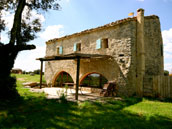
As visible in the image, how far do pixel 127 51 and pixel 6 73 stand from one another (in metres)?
6.81

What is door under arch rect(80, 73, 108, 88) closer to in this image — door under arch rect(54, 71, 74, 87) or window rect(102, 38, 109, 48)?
window rect(102, 38, 109, 48)

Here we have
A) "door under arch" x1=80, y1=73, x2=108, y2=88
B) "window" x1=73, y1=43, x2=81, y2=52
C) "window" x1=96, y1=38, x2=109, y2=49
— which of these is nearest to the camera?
"window" x1=96, y1=38, x2=109, y2=49

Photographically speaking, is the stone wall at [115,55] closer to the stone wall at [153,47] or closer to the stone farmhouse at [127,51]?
the stone farmhouse at [127,51]

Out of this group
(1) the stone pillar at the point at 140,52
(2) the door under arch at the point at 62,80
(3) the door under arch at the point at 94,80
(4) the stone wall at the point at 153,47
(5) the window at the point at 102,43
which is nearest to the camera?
(1) the stone pillar at the point at 140,52

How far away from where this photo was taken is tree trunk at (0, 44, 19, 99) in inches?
207

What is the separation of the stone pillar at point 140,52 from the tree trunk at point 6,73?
6.90m

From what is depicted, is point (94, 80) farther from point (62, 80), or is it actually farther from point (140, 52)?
point (62, 80)

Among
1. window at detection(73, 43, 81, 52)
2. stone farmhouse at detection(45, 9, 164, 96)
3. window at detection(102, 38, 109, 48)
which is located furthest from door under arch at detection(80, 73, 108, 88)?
window at detection(73, 43, 81, 52)

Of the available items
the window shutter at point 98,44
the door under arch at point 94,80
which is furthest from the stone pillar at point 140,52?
the window shutter at point 98,44

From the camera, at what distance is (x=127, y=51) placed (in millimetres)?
8078

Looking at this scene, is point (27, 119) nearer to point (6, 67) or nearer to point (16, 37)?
point (6, 67)

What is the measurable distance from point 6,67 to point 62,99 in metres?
2.87

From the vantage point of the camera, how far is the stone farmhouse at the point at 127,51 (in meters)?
7.92

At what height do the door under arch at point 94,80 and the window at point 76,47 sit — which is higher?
the window at point 76,47
